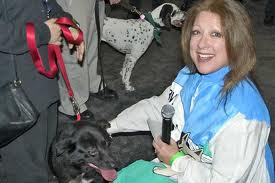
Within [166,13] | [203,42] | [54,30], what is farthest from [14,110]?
[166,13]

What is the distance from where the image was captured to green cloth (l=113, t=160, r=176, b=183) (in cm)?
189

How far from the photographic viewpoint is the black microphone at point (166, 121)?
1670 millimetres

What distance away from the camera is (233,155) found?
5.51 feet

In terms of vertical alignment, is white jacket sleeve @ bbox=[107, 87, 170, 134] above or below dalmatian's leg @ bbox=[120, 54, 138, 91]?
above

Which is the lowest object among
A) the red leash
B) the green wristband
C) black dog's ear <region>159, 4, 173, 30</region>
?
the green wristband

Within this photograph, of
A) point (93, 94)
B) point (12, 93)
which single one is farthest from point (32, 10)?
point (93, 94)

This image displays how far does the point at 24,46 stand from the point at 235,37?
0.94 metres

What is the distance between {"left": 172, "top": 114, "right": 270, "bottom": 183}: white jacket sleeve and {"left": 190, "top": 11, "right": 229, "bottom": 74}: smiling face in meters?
0.28

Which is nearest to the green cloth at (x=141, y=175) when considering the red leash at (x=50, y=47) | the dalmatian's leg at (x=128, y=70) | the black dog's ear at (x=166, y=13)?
the red leash at (x=50, y=47)

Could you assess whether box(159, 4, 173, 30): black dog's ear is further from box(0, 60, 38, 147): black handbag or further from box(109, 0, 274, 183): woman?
box(0, 60, 38, 147): black handbag

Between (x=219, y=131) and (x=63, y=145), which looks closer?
(x=219, y=131)

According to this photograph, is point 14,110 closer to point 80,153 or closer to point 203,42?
point 80,153

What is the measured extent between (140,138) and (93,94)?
2.81 feet

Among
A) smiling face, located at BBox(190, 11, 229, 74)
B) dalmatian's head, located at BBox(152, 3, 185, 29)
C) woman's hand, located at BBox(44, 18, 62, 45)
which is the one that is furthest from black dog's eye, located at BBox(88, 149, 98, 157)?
dalmatian's head, located at BBox(152, 3, 185, 29)
